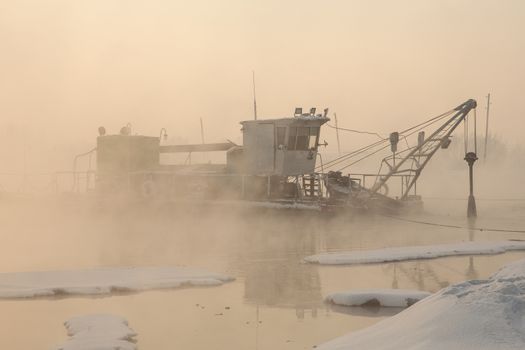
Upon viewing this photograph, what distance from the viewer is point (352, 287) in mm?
16578

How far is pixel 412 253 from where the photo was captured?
22734mm

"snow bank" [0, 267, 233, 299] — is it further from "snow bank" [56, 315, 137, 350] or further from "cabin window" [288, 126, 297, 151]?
"cabin window" [288, 126, 297, 151]

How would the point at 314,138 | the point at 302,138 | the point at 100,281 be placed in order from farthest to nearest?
the point at 314,138, the point at 302,138, the point at 100,281

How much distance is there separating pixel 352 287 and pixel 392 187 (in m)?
90.8

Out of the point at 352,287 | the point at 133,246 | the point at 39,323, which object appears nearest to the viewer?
the point at 39,323

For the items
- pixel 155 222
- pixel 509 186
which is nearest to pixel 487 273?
pixel 155 222

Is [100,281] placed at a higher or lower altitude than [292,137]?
lower

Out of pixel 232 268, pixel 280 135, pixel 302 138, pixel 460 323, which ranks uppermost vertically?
pixel 280 135

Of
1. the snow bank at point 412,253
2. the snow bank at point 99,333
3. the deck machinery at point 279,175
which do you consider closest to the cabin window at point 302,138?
the deck machinery at point 279,175

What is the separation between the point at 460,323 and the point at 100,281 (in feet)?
33.9

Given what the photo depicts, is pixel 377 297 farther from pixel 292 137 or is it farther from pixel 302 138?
pixel 302 138

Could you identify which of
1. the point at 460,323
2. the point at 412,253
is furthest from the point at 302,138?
the point at 460,323

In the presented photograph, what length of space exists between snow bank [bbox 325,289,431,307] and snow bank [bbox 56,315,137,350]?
4.37 m

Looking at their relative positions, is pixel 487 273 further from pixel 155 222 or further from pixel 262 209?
pixel 155 222
